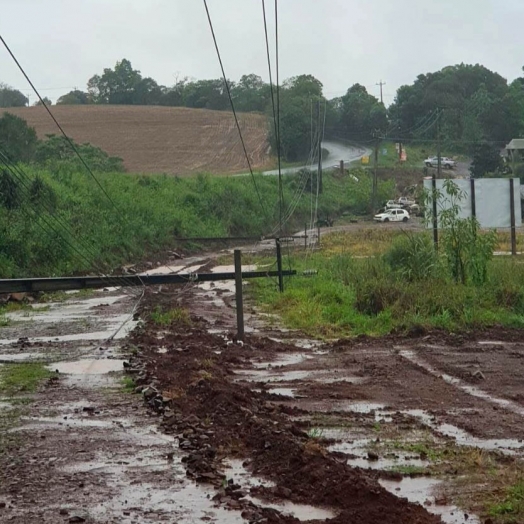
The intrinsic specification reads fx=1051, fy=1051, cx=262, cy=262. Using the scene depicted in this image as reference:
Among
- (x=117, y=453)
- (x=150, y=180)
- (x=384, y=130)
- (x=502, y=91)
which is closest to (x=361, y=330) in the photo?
(x=117, y=453)

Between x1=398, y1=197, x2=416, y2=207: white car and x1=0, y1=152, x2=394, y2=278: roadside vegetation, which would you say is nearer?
x1=0, y1=152, x2=394, y2=278: roadside vegetation

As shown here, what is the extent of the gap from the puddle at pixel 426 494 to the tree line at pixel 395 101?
224 ft

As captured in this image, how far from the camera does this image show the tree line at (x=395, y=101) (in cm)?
8488

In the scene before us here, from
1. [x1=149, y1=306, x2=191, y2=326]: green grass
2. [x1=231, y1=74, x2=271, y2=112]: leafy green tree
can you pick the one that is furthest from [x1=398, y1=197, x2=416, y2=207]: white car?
[x1=149, y1=306, x2=191, y2=326]: green grass

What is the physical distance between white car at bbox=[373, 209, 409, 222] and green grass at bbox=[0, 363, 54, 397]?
179ft

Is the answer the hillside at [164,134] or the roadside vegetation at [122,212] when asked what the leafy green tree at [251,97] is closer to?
the hillside at [164,134]

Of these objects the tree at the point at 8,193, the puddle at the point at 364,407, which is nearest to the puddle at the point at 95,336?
the puddle at the point at 364,407

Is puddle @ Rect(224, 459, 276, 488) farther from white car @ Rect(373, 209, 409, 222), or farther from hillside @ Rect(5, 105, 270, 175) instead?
hillside @ Rect(5, 105, 270, 175)

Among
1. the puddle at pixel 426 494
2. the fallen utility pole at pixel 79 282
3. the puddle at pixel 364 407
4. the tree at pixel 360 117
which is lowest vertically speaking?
the puddle at pixel 364 407

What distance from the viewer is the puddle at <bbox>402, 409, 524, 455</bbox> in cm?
984

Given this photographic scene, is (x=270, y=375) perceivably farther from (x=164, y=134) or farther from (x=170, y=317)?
(x=164, y=134)

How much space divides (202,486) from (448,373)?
265 inches

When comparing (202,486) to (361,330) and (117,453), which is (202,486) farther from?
(361,330)

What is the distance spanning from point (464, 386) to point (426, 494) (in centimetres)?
542
